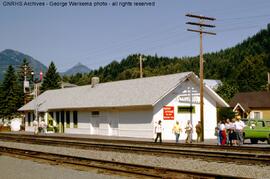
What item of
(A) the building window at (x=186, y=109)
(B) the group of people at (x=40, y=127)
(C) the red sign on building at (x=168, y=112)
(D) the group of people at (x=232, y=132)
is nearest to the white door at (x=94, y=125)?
(B) the group of people at (x=40, y=127)

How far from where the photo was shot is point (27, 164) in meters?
18.2

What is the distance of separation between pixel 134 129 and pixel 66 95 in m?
17.6

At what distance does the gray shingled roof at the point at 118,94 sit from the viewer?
37.7 meters

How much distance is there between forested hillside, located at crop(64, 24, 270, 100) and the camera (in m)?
114

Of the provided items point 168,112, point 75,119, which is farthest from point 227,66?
point 168,112

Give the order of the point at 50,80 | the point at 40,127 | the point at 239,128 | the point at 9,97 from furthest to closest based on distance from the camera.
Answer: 1. the point at 50,80
2. the point at 9,97
3. the point at 40,127
4. the point at 239,128

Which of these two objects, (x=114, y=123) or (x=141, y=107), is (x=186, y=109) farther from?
(x=114, y=123)

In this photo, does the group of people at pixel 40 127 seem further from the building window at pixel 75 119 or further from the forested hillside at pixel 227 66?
the forested hillside at pixel 227 66

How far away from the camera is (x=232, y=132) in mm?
26812

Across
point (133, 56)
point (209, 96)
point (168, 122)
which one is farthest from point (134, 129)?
point (133, 56)

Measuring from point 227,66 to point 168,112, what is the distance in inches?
4400

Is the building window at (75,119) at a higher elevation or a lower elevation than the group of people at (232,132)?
higher

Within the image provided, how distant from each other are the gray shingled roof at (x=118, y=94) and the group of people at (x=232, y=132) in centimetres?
904

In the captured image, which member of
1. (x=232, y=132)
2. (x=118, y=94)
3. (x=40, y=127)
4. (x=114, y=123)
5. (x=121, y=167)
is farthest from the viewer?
(x=40, y=127)
